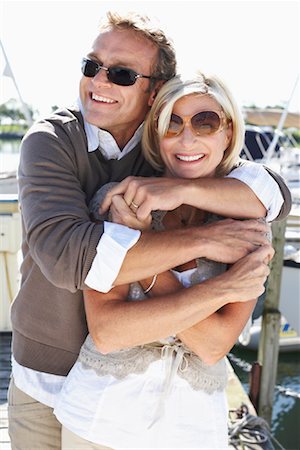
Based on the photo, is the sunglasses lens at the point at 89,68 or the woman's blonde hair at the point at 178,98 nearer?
the woman's blonde hair at the point at 178,98

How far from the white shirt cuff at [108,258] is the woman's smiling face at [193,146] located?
13.8 inches

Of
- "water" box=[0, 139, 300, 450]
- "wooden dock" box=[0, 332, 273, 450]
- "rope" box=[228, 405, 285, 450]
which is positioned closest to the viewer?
"wooden dock" box=[0, 332, 273, 450]

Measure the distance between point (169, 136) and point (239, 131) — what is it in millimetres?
202

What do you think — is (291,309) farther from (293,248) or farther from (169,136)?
(169,136)

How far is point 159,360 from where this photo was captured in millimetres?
1596

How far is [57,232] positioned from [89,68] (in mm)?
586

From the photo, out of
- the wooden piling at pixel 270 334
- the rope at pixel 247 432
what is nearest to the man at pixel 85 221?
the rope at pixel 247 432

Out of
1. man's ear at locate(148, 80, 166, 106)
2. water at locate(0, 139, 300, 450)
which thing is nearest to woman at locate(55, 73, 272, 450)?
man's ear at locate(148, 80, 166, 106)

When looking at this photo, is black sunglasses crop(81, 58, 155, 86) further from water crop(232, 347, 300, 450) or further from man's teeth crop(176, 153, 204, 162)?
water crop(232, 347, 300, 450)

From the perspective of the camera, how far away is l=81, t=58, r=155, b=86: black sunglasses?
182cm

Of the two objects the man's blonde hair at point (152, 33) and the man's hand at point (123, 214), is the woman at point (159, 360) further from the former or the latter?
the man's blonde hair at point (152, 33)

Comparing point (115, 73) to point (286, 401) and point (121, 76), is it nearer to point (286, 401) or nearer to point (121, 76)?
point (121, 76)

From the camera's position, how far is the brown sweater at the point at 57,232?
150 cm

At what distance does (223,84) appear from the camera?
1.71 metres
